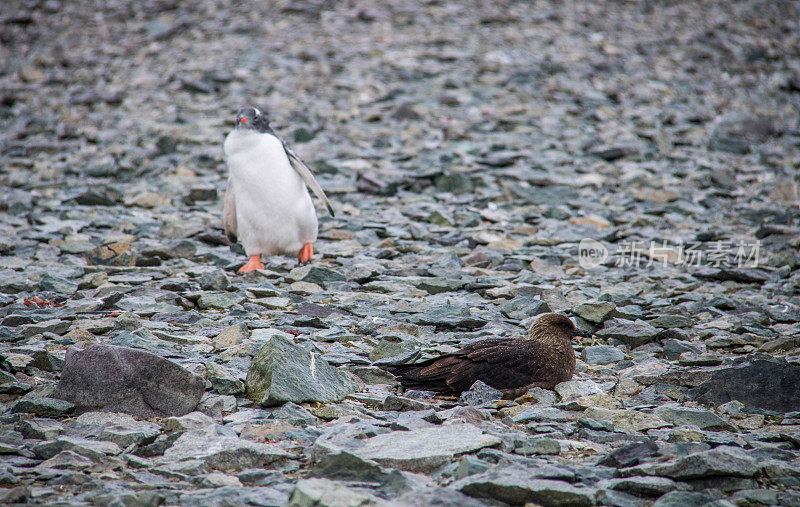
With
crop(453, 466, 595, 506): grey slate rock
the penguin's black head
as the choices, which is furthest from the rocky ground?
the penguin's black head

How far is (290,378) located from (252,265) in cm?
287

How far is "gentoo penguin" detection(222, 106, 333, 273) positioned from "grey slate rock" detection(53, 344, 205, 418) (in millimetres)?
2831

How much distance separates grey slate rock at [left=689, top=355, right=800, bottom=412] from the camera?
3770 mm

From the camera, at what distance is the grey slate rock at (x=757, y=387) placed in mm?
3770

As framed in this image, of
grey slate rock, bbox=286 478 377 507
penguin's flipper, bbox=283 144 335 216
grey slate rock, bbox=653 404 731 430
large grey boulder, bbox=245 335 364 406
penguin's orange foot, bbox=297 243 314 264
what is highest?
penguin's flipper, bbox=283 144 335 216

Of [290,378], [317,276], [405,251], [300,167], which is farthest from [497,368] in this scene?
[300,167]

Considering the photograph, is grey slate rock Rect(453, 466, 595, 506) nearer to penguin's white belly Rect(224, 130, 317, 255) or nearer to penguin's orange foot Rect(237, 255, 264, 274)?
penguin's orange foot Rect(237, 255, 264, 274)

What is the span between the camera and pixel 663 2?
16.3 meters

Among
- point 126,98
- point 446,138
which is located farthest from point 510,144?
point 126,98

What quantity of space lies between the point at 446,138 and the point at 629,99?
377 centimetres

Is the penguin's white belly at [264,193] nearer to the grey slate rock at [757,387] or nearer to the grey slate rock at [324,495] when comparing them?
the grey slate rock at [757,387]

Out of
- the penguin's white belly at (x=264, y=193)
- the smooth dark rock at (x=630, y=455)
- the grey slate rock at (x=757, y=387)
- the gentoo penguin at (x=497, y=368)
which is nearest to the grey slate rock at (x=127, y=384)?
the gentoo penguin at (x=497, y=368)

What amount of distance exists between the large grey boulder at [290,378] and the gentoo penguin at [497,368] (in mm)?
400

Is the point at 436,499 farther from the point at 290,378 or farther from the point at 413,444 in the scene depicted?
the point at 290,378
